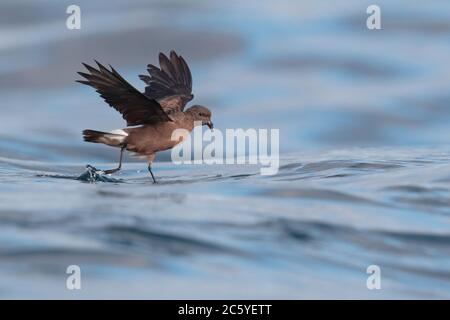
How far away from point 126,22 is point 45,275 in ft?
36.1

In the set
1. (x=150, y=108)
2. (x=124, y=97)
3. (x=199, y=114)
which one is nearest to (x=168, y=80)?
(x=199, y=114)

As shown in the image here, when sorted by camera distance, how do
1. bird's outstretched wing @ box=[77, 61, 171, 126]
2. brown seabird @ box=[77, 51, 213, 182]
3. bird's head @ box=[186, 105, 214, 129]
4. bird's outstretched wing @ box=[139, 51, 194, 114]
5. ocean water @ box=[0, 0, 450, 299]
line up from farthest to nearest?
1. bird's outstretched wing @ box=[139, 51, 194, 114]
2. bird's head @ box=[186, 105, 214, 129]
3. brown seabird @ box=[77, 51, 213, 182]
4. bird's outstretched wing @ box=[77, 61, 171, 126]
5. ocean water @ box=[0, 0, 450, 299]

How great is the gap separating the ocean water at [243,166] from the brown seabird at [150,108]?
419mm

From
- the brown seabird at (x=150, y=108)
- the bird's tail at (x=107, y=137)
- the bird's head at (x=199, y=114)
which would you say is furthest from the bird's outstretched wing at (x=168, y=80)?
the bird's tail at (x=107, y=137)

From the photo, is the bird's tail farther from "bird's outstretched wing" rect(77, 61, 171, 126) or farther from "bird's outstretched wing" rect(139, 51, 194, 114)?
"bird's outstretched wing" rect(139, 51, 194, 114)

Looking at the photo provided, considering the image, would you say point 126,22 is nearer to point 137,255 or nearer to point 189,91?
point 189,91

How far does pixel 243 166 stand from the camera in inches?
479

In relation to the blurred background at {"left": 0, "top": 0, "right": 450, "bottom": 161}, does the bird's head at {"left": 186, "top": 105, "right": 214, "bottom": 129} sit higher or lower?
lower

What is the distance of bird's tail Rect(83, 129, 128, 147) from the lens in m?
10.6

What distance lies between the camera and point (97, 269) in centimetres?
732

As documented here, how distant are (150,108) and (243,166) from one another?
2.01m

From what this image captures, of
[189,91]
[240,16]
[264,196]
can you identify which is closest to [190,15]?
[240,16]

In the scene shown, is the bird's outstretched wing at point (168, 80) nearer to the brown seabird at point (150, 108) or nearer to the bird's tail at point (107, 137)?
the brown seabird at point (150, 108)

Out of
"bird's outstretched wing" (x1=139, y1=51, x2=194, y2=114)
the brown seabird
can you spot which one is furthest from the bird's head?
"bird's outstretched wing" (x1=139, y1=51, x2=194, y2=114)
